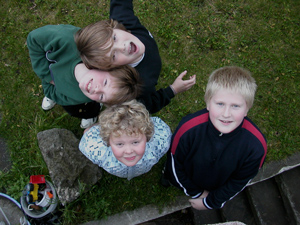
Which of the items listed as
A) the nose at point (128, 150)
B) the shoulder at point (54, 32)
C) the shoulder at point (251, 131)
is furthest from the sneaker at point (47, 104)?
the shoulder at point (251, 131)

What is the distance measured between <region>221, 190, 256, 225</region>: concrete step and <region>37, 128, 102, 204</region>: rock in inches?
72.0

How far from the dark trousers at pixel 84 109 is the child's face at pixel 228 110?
5.10 feet

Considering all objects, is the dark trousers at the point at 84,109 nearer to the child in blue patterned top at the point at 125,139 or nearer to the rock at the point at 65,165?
the rock at the point at 65,165

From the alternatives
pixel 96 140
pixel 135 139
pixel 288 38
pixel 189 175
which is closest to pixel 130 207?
pixel 189 175

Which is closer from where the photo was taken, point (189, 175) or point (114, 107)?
point (114, 107)

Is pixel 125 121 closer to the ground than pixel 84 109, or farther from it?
farther from it

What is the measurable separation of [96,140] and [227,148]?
4.22ft

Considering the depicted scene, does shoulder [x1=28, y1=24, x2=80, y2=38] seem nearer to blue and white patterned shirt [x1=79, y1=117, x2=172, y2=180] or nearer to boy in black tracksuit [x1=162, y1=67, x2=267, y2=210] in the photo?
blue and white patterned shirt [x1=79, y1=117, x2=172, y2=180]

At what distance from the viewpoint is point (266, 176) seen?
3.36 m

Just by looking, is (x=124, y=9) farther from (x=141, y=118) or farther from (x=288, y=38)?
(x=288, y=38)

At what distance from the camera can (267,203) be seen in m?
3.30

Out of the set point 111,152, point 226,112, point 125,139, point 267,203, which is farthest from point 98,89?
point 267,203

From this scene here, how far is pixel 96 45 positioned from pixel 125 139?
88 cm

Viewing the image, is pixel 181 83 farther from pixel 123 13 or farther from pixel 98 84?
pixel 98 84
